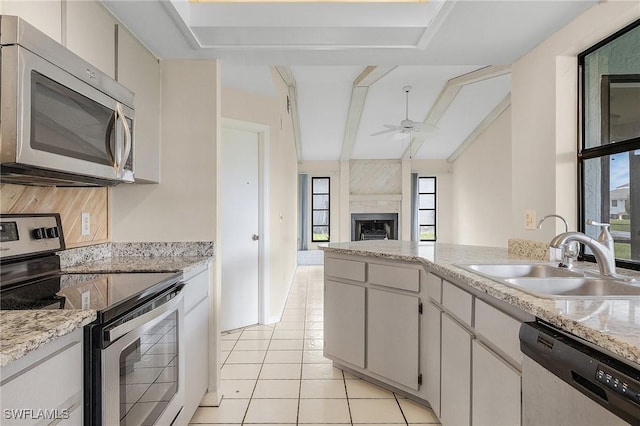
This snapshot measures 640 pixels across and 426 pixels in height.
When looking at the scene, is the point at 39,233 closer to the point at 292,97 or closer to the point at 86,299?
the point at 86,299

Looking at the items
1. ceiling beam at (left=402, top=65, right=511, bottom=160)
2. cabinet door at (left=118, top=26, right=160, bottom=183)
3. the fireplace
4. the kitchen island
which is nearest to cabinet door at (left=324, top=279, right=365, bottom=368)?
the kitchen island

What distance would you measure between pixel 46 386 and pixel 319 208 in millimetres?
8250

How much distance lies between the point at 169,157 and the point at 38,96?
1168mm

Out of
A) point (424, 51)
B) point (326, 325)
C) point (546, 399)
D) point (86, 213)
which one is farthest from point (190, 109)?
point (546, 399)

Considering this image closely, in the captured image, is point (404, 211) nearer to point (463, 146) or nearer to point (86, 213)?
point (463, 146)

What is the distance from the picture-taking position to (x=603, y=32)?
171 cm

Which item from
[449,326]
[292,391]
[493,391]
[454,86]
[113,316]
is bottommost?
[292,391]

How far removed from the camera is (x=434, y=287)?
6.22ft

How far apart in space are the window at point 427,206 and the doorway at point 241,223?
6.43 metres

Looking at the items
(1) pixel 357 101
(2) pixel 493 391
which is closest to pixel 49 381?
(2) pixel 493 391

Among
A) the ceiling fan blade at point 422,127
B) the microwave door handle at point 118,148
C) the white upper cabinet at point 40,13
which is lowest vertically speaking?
the microwave door handle at point 118,148

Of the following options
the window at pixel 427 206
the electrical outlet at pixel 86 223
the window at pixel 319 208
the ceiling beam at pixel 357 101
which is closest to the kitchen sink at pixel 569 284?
the electrical outlet at pixel 86 223

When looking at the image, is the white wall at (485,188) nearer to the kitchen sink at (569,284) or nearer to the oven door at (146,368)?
the kitchen sink at (569,284)

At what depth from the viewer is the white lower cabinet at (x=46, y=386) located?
29.3 inches
